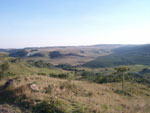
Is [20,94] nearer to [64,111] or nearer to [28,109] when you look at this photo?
[28,109]

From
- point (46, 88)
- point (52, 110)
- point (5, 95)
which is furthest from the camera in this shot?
point (46, 88)

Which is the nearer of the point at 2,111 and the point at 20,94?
the point at 2,111

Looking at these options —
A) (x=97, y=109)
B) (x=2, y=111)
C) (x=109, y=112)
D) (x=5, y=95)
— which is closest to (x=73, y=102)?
(x=97, y=109)

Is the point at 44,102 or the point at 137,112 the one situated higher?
the point at 44,102

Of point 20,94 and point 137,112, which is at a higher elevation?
point 20,94

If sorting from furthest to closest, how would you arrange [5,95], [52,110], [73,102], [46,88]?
[46,88]
[5,95]
[73,102]
[52,110]

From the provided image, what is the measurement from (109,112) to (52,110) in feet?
8.50

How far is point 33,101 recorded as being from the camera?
7.05 m

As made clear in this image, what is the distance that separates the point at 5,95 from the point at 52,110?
3.50 metres

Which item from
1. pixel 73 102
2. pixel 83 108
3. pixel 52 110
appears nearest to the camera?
pixel 52 110

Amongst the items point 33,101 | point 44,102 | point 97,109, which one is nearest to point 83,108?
point 97,109

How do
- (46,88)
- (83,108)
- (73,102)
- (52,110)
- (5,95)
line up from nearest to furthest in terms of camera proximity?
(52,110) < (83,108) < (73,102) < (5,95) < (46,88)

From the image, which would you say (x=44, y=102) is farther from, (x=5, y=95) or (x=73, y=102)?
(x=5, y=95)

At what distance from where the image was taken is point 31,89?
848 cm
